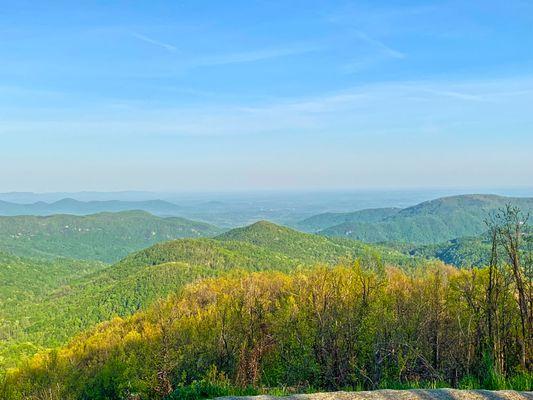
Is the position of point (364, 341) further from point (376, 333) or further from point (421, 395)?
point (421, 395)

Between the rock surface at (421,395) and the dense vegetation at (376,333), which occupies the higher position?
the rock surface at (421,395)

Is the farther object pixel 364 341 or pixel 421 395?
pixel 364 341

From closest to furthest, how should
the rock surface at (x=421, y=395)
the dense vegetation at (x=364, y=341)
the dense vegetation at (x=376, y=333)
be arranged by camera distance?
the rock surface at (x=421, y=395), the dense vegetation at (x=376, y=333), the dense vegetation at (x=364, y=341)

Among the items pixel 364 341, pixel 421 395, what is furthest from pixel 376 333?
pixel 421 395

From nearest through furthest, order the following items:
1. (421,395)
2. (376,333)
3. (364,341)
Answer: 1. (421,395)
2. (376,333)
3. (364,341)

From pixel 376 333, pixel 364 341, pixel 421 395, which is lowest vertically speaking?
pixel 364 341

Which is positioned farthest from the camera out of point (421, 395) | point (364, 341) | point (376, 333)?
point (364, 341)

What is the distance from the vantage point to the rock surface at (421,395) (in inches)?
335

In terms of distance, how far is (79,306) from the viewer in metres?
180

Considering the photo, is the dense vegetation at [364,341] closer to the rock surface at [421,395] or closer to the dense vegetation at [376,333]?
the dense vegetation at [376,333]

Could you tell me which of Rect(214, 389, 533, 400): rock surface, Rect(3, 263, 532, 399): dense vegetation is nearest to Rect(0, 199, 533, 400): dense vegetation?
Rect(3, 263, 532, 399): dense vegetation

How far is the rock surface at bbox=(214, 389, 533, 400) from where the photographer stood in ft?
27.9

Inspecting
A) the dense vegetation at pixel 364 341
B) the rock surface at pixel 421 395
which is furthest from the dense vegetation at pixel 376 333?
the rock surface at pixel 421 395

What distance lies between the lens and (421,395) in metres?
8.76
